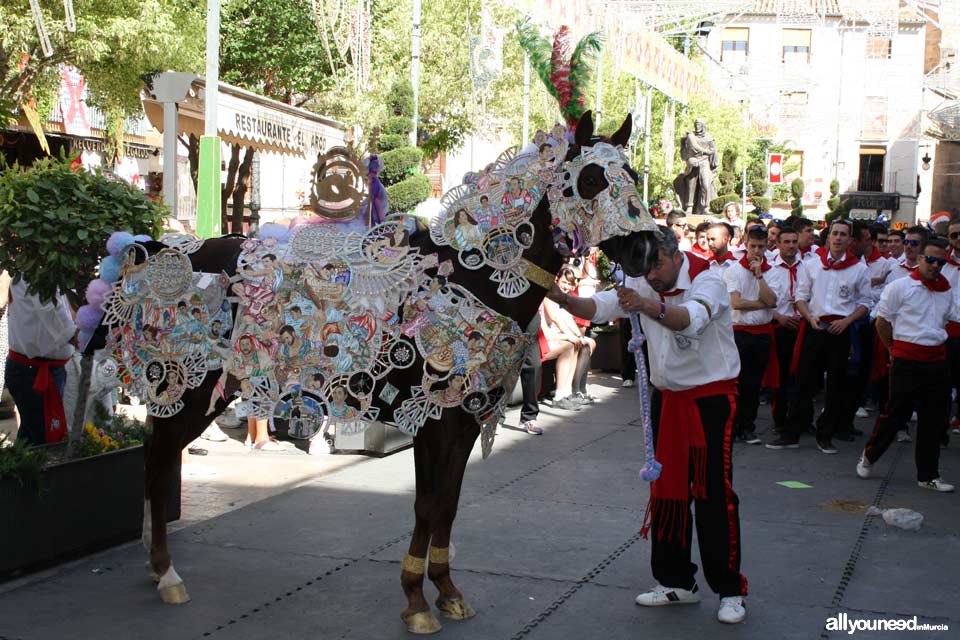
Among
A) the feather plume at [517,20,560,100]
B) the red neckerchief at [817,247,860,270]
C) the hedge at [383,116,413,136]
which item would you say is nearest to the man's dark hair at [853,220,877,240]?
the red neckerchief at [817,247,860,270]

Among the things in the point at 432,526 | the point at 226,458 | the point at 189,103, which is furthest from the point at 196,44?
the point at 432,526

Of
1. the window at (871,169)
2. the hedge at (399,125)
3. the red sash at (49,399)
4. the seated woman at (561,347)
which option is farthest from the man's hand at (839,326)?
the window at (871,169)

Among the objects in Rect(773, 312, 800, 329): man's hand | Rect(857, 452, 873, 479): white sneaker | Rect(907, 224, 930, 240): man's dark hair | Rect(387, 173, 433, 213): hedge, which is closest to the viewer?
Rect(857, 452, 873, 479): white sneaker

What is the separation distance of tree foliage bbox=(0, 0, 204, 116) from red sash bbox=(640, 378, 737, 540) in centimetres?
1299

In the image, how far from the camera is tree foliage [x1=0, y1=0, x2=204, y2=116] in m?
15.9

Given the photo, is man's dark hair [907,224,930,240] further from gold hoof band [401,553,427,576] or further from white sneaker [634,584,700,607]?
gold hoof band [401,553,427,576]

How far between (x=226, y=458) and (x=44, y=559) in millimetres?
3116

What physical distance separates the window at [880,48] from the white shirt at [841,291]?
46.0 metres

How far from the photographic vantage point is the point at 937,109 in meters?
40.2

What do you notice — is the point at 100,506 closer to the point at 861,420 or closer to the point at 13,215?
the point at 13,215

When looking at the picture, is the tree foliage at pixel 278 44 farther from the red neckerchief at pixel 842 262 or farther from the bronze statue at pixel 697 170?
the red neckerchief at pixel 842 262

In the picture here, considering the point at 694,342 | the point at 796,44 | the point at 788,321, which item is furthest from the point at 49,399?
the point at 796,44

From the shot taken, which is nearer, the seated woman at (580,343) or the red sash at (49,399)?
the red sash at (49,399)

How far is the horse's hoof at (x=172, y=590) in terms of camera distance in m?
4.95
